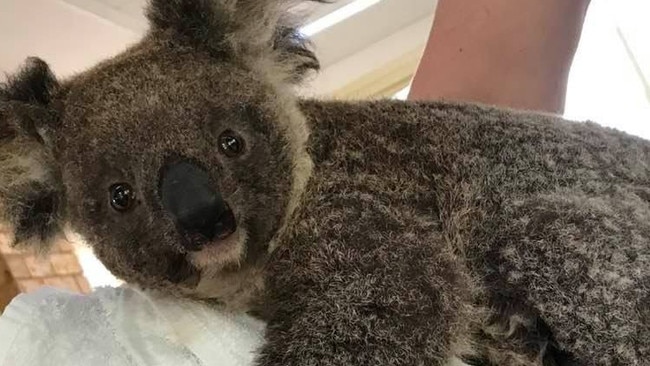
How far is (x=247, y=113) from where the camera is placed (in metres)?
1.48

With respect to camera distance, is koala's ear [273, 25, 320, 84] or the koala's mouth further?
koala's ear [273, 25, 320, 84]

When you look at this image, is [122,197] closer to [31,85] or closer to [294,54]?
[31,85]

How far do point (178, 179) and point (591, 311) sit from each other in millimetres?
614

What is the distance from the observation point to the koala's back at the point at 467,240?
132cm

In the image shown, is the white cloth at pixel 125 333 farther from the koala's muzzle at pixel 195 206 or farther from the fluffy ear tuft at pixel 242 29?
the fluffy ear tuft at pixel 242 29

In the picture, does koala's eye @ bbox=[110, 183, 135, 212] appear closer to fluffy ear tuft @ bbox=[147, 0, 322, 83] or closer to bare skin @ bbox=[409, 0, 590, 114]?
fluffy ear tuft @ bbox=[147, 0, 322, 83]

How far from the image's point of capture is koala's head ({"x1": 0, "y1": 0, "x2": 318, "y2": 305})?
4.43 ft

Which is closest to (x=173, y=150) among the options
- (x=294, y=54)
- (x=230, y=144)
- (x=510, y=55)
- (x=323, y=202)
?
(x=230, y=144)

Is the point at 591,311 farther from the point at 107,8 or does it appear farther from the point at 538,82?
the point at 107,8

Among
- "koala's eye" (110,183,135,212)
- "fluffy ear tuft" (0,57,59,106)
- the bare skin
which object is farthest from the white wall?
"koala's eye" (110,183,135,212)

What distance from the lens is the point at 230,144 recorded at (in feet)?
4.67

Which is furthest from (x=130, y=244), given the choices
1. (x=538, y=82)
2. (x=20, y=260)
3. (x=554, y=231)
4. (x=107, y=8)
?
(x=107, y=8)

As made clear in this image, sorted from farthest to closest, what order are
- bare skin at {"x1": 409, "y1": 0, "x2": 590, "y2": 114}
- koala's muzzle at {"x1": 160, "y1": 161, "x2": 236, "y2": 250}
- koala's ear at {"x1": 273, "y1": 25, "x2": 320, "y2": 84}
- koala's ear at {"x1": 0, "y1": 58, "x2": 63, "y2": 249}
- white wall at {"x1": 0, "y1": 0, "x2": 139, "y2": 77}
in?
white wall at {"x1": 0, "y1": 0, "x2": 139, "y2": 77}, bare skin at {"x1": 409, "y1": 0, "x2": 590, "y2": 114}, koala's ear at {"x1": 273, "y1": 25, "x2": 320, "y2": 84}, koala's ear at {"x1": 0, "y1": 58, "x2": 63, "y2": 249}, koala's muzzle at {"x1": 160, "y1": 161, "x2": 236, "y2": 250}

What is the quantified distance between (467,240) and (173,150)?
47 cm
